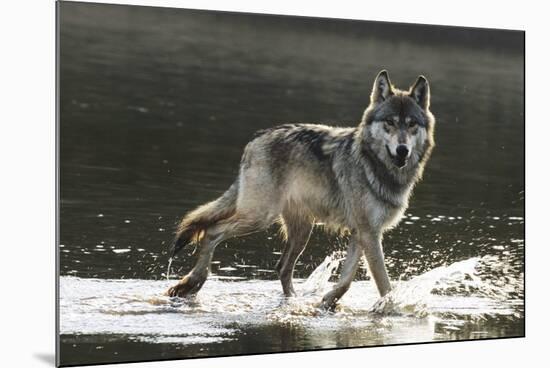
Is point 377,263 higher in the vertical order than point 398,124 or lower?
lower

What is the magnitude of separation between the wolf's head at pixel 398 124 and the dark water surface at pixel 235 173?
0.30 meters

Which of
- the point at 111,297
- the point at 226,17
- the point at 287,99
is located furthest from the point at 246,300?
the point at 226,17

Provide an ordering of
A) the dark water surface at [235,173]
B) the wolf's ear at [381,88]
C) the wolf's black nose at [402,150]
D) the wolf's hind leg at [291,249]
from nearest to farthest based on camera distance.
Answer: the dark water surface at [235,173] → the wolf's black nose at [402,150] → the wolf's ear at [381,88] → the wolf's hind leg at [291,249]

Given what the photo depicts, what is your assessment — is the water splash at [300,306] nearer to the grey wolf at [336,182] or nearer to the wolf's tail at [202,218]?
the grey wolf at [336,182]

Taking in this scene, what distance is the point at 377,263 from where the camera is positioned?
21.2 ft

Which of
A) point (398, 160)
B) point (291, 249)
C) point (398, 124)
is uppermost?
point (398, 124)

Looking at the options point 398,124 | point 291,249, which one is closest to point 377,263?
point 291,249

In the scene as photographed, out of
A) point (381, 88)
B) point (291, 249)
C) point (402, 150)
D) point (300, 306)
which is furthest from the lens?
point (291, 249)

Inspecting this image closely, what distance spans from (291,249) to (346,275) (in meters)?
0.41

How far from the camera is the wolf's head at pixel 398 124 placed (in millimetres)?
6430

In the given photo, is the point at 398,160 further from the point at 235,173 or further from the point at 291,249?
the point at 235,173

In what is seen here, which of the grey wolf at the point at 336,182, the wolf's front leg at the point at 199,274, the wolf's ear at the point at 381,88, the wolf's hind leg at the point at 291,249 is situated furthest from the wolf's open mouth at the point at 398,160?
the wolf's front leg at the point at 199,274

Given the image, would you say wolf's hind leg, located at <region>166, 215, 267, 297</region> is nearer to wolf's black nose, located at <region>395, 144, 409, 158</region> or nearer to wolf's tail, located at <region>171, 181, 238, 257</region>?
wolf's tail, located at <region>171, 181, 238, 257</region>

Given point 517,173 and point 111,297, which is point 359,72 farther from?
point 111,297
